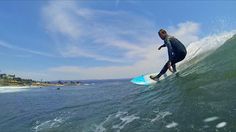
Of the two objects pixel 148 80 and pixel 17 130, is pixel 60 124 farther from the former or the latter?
pixel 148 80

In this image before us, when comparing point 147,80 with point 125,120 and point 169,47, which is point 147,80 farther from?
point 125,120

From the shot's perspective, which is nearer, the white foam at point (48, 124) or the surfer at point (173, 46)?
the white foam at point (48, 124)

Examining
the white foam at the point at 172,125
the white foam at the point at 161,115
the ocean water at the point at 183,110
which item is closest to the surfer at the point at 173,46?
the ocean water at the point at 183,110

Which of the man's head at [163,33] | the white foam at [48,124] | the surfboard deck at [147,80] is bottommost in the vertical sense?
the white foam at [48,124]

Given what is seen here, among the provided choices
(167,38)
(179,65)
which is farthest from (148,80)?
(167,38)

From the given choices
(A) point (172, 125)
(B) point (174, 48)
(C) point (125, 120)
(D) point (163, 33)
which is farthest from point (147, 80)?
(A) point (172, 125)

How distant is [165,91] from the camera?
13.4 meters

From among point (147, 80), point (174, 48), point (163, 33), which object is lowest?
point (147, 80)

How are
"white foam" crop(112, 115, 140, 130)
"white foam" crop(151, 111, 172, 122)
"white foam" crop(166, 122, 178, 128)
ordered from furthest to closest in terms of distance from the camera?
"white foam" crop(112, 115, 140, 130) < "white foam" crop(151, 111, 172, 122) < "white foam" crop(166, 122, 178, 128)

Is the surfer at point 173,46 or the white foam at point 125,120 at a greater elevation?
the surfer at point 173,46

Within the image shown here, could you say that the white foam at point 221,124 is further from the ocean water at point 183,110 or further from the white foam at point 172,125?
the white foam at point 172,125

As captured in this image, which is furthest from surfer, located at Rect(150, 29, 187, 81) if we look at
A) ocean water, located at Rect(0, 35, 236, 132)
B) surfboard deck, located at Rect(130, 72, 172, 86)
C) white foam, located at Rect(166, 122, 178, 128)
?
white foam, located at Rect(166, 122, 178, 128)

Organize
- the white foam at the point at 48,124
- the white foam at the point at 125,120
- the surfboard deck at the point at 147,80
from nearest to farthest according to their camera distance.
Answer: the white foam at the point at 125,120 < the white foam at the point at 48,124 < the surfboard deck at the point at 147,80

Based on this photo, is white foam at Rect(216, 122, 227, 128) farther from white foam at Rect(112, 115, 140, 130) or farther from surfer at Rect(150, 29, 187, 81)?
surfer at Rect(150, 29, 187, 81)
